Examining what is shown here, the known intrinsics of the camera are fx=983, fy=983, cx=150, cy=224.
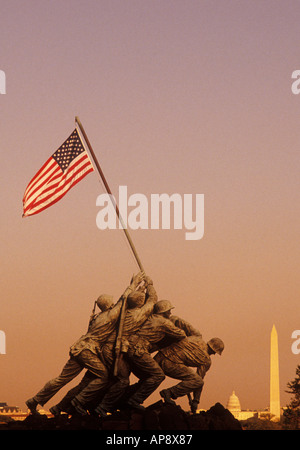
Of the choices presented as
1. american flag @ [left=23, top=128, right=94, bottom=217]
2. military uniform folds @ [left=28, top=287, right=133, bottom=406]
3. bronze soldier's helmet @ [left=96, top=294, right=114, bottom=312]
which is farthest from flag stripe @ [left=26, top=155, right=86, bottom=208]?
military uniform folds @ [left=28, top=287, right=133, bottom=406]

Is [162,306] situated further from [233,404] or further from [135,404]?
[233,404]

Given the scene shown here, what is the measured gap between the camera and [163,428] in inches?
1284

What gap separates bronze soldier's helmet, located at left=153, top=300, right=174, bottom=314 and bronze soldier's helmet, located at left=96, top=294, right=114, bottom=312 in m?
1.61

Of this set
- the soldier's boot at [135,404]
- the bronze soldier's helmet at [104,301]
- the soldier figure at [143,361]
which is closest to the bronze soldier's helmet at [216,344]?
the soldier figure at [143,361]

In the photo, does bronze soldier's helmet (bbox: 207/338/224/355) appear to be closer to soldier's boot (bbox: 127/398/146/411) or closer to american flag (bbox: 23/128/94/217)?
soldier's boot (bbox: 127/398/146/411)

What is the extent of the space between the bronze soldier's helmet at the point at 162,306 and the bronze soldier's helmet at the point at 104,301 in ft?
5.29

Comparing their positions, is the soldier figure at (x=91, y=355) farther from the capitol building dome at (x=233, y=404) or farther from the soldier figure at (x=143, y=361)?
the capitol building dome at (x=233, y=404)

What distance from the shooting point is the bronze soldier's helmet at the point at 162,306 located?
3500 centimetres

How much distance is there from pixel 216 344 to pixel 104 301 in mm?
4281

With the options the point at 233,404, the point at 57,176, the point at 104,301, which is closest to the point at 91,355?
the point at 104,301

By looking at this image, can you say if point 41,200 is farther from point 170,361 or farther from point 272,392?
point 272,392

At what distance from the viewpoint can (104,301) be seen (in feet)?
115

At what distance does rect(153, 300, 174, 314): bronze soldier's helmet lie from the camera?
35000 mm
